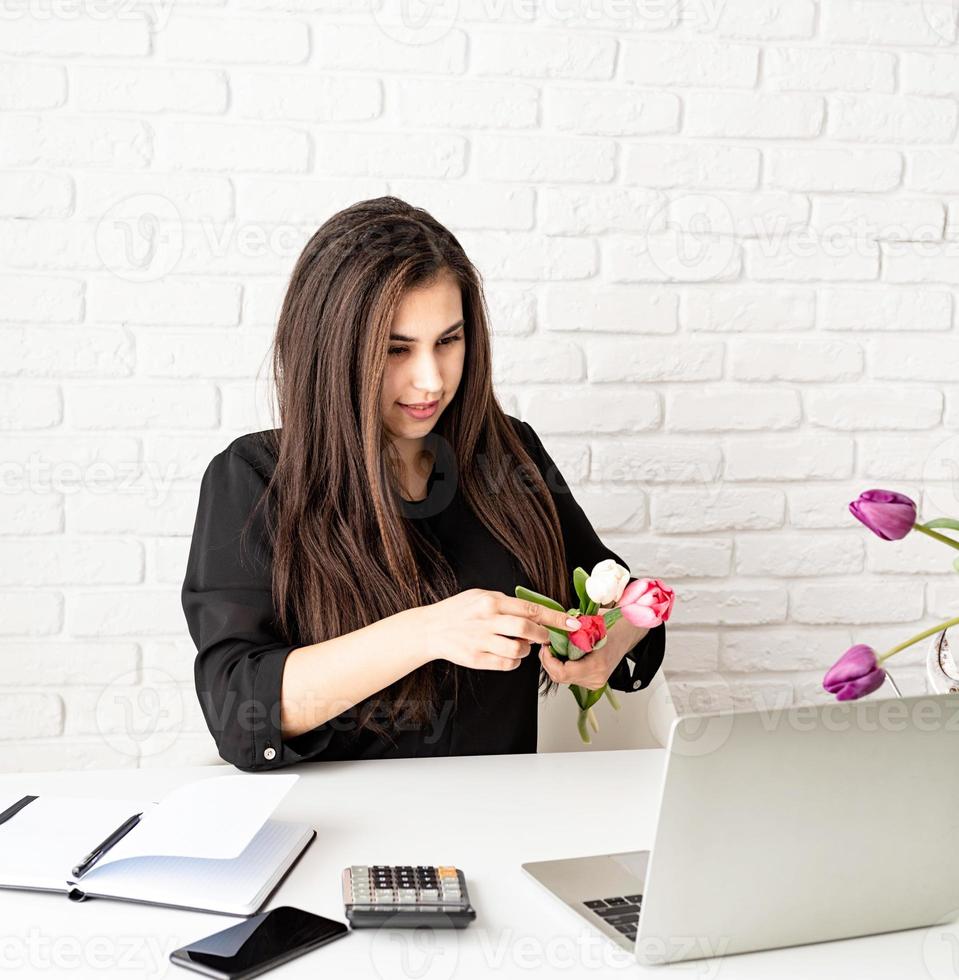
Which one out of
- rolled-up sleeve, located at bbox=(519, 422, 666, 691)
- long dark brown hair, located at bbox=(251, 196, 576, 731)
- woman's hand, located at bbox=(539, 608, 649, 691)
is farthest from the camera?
rolled-up sleeve, located at bbox=(519, 422, 666, 691)

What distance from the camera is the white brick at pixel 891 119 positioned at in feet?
6.68

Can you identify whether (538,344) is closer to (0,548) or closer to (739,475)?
(739,475)

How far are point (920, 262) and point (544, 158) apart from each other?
74cm

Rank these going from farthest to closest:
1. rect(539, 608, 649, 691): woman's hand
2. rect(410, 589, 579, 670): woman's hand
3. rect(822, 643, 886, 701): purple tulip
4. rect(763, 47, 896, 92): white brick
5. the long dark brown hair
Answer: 1. rect(763, 47, 896, 92): white brick
2. the long dark brown hair
3. rect(539, 608, 649, 691): woman's hand
4. rect(410, 589, 579, 670): woman's hand
5. rect(822, 643, 886, 701): purple tulip

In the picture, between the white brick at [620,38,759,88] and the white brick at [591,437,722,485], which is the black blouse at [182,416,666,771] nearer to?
the white brick at [591,437,722,485]

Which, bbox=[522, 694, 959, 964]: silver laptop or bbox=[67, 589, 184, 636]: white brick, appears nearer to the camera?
bbox=[522, 694, 959, 964]: silver laptop

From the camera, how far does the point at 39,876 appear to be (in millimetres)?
993

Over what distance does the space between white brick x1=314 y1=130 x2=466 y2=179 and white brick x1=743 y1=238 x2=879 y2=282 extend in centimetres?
56

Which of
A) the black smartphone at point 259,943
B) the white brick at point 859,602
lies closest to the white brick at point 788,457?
the white brick at point 859,602

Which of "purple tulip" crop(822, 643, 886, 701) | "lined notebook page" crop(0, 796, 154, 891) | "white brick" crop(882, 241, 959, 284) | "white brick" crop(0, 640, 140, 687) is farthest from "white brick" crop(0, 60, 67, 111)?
"purple tulip" crop(822, 643, 886, 701)

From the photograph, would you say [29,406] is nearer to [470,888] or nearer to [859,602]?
[470,888]

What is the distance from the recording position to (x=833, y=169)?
204cm

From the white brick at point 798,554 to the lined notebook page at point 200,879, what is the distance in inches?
49.2

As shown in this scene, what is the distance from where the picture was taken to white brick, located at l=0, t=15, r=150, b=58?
179 centimetres
